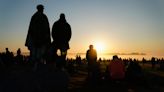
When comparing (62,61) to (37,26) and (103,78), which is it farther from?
(103,78)

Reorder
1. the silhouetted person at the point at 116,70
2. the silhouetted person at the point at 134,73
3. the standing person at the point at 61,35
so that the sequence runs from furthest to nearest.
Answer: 1. the silhouetted person at the point at 134,73
2. the silhouetted person at the point at 116,70
3. the standing person at the point at 61,35

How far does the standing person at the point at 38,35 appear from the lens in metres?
12.4

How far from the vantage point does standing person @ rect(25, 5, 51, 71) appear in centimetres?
1235

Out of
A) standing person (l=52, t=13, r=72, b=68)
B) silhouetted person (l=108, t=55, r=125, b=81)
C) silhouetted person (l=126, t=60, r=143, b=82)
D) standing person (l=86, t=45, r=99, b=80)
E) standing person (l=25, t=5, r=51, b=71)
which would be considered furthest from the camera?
standing person (l=86, t=45, r=99, b=80)

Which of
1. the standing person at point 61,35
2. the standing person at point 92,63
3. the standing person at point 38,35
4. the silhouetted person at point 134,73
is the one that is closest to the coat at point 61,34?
the standing person at point 61,35

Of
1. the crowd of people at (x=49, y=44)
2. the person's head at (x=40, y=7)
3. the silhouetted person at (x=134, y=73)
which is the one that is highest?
the person's head at (x=40, y=7)

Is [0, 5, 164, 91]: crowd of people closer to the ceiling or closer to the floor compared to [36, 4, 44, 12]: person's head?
closer to the floor

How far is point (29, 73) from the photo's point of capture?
11117 millimetres

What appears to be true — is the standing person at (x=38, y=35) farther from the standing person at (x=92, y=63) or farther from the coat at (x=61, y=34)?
the standing person at (x=92, y=63)

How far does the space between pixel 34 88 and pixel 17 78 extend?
25.2 inches

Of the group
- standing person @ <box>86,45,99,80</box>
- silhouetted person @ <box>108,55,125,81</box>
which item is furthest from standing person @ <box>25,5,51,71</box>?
standing person @ <box>86,45,99,80</box>

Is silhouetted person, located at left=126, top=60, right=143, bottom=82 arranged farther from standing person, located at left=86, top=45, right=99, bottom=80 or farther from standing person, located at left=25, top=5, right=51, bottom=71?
standing person, located at left=25, top=5, right=51, bottom=71

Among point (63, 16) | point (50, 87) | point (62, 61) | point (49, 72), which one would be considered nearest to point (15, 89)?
point (50, 87)

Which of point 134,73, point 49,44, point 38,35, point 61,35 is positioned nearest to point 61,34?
point 61,35
